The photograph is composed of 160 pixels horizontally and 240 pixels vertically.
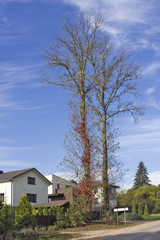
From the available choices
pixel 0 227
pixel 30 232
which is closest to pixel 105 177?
pixel 30 232

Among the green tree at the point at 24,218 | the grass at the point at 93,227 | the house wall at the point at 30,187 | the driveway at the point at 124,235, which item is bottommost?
the grass at the point at 93,227

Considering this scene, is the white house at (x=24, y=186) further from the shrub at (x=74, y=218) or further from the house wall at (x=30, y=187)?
the shrub at (x=74, y=218)

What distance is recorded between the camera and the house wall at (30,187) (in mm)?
37741

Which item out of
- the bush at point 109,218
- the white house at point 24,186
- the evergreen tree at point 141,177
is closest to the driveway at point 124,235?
the bush at point 109,218

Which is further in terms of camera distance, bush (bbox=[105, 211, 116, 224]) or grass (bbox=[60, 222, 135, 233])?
bush (bbox=[105, 211, 116, 224])

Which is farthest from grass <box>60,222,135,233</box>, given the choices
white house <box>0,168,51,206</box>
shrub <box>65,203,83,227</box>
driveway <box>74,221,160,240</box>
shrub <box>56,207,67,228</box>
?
white house <box>0,168,51,206</box>

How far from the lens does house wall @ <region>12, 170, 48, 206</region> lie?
124 ft

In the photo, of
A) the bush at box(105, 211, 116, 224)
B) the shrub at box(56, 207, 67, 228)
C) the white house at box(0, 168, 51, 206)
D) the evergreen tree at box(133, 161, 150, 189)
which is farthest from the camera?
the evergreen tree at box(133, 161, 150, 189)

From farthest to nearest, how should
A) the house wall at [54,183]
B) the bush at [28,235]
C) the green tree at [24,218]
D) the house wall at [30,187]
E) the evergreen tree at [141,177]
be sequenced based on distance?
the evergreen tree at [141,177]
the house wall at [54,183]
the house wall at [30,187]
the green tree at [24,218]
the bush at [28,235]

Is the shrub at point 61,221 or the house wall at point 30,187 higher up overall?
the house wall at point 30,187

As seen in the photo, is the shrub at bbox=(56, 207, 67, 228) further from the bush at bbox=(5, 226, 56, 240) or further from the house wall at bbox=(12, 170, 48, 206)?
the house wall at bbox=(12, 170, 48, 206)

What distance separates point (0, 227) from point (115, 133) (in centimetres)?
1224

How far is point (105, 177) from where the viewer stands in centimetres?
2433

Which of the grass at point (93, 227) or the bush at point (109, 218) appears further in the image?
the bush at point (109, 218)
